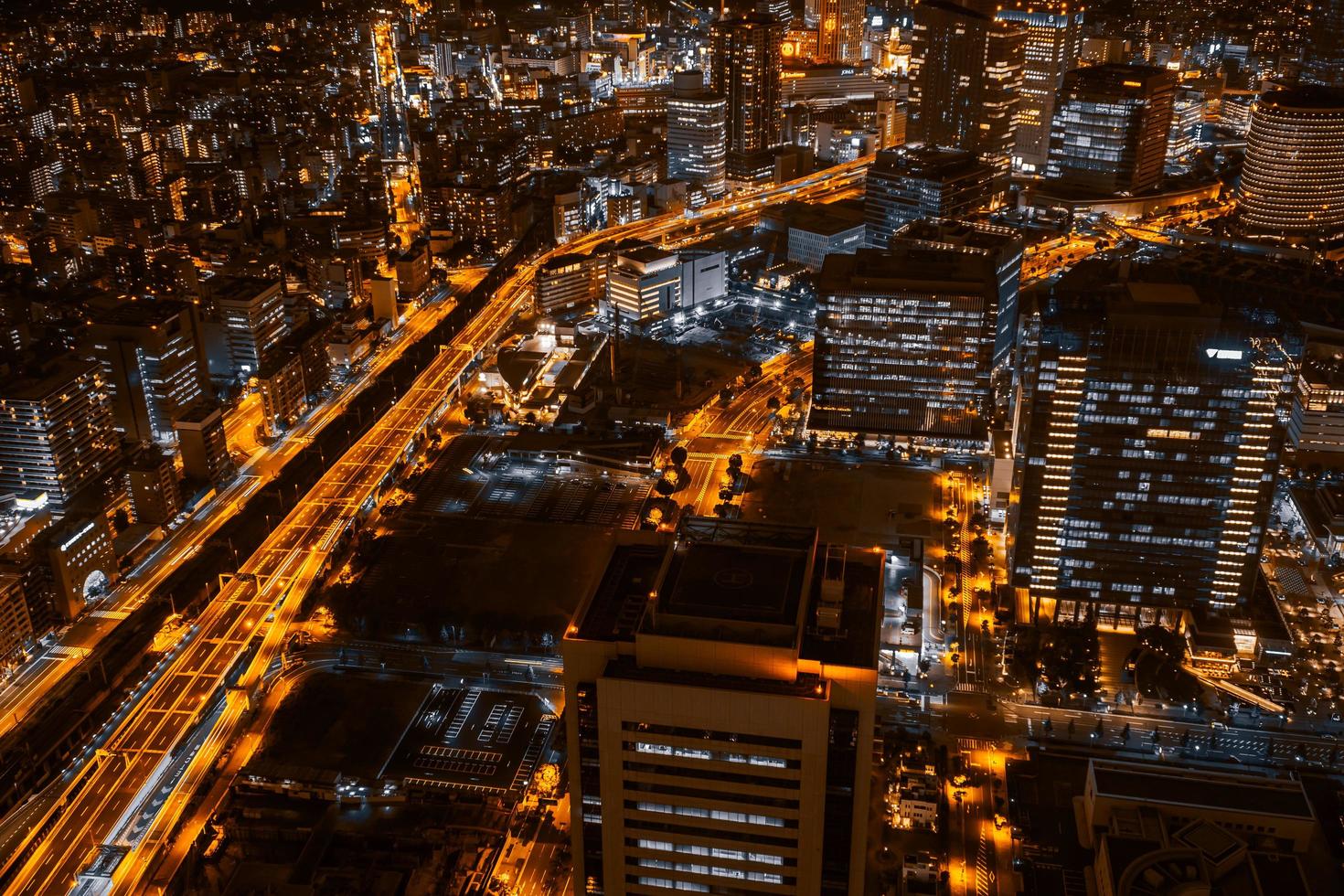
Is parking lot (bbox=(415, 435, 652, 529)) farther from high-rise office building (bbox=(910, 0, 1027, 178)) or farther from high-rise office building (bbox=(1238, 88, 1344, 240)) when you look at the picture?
high-rise office building (bbox=(1238, 88, 1344, 240))

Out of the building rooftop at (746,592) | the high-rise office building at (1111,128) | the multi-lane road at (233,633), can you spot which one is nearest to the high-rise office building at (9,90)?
the multi-lane road at (233,633)

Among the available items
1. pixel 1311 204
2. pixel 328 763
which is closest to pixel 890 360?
pixel 328 763

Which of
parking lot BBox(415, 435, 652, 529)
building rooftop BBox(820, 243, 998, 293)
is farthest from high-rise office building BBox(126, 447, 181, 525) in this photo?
building rooftop BBox(820, 243, 998, 293)

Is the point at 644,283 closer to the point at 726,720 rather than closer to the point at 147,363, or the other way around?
the point at 147,363

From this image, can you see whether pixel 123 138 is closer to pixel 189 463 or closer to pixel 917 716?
pixel 189 463

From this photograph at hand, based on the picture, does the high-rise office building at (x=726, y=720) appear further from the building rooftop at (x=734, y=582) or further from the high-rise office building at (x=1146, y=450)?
the high-rise office building at (x=1146, y=450)

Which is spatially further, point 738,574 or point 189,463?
point 189,463
